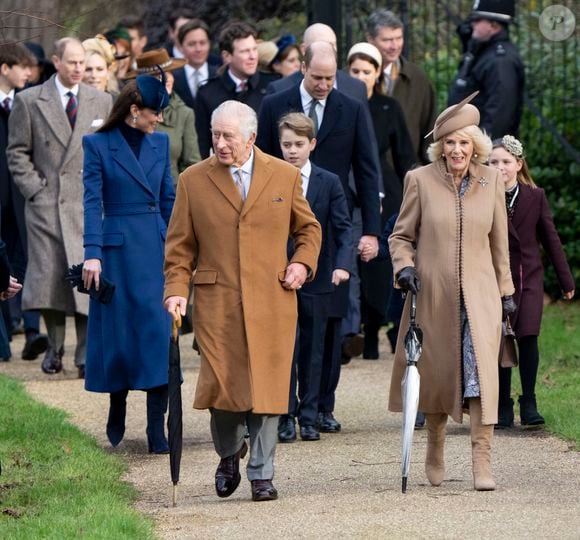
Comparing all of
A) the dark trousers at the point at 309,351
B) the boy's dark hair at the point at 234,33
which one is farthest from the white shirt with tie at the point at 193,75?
the dark trousers at the point at 309,351

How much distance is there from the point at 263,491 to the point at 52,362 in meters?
4.76

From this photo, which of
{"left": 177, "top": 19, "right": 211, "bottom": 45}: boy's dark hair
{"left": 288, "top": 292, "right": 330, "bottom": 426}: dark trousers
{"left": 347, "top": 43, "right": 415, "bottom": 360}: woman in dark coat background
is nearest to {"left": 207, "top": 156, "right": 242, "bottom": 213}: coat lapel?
{"left": 288, "top": 292, "right": 330, "bottom": 426}: dark trousers

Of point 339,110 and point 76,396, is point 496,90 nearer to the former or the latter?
point 339,110

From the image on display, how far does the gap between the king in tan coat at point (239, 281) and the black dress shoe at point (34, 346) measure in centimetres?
519

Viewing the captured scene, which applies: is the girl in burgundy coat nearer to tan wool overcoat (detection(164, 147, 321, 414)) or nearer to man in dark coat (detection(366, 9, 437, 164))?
tan wool overcoat (detection(164, 147, 321, 414))

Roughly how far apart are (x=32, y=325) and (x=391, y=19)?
3.50 m

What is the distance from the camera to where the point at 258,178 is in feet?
26.0

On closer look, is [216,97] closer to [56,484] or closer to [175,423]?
[56,484]

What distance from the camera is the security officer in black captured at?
1276 cm

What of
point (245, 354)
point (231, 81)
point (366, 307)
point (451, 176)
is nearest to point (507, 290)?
point (451, 176)

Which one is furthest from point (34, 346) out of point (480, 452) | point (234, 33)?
point (480, 452)

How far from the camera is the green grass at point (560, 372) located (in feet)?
31.8

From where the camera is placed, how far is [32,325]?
13086mm

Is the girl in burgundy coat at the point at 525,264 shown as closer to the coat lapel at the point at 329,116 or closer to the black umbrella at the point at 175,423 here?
the coat lapel at the point at 329,116
